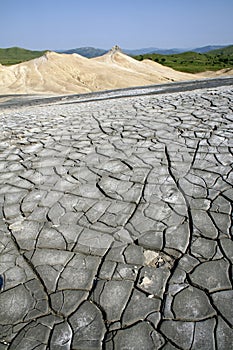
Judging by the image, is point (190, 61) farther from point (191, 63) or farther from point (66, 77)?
point (66, 77)

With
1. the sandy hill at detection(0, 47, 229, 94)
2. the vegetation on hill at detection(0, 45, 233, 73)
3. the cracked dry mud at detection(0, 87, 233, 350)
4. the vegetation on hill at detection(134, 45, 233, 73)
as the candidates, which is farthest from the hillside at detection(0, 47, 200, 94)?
→ the vegetation on hill at detection(0, 45, 233, 73)

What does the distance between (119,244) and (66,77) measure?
19891 mm

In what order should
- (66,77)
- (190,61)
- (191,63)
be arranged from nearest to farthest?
(66,77), (191,63), (190,61)

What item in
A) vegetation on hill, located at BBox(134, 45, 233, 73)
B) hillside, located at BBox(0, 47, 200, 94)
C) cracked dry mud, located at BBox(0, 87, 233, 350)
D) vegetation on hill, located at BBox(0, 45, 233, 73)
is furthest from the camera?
vegetation on hill, located at BBox(0, 45, 233, 73)

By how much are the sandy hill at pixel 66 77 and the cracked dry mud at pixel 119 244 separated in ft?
47.9

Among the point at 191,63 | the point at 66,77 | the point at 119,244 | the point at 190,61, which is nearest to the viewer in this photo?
the point at 119,244

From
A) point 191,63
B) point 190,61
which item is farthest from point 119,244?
point 190,61

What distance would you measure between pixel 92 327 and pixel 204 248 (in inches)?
38.8

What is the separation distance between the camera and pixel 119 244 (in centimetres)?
229

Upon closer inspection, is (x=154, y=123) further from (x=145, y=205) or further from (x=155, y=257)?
(x=155, y=257)

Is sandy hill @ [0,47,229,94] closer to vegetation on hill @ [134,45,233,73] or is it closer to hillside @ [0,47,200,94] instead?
hillside @ [0,47,200,94]

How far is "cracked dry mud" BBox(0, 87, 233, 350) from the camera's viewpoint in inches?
65.5

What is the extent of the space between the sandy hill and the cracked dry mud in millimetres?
14592

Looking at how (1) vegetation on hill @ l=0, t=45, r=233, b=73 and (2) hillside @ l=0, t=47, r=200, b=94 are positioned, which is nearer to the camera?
(2) hillside @ l=0, t=47, r=200, b=94
